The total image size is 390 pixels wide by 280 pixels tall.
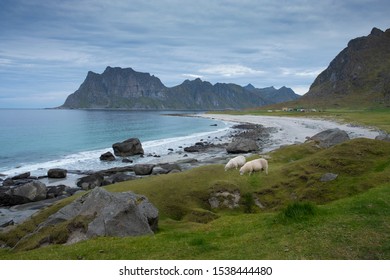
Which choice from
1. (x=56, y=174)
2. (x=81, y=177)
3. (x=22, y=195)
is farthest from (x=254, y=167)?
(x=56, y=174)

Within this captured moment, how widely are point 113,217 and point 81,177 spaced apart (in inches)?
1611

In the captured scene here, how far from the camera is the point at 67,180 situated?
56.7 m

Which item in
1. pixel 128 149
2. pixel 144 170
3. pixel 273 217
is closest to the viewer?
pixel 273 217

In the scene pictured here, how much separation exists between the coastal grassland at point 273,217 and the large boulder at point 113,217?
1.24 meters

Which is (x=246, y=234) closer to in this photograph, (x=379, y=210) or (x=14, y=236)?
(x=379, y=210)

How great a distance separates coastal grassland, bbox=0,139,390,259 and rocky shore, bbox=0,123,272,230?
1621cm

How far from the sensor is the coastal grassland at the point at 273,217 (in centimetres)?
1345

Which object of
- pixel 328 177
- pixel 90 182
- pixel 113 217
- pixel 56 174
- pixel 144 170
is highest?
pixel 113 217

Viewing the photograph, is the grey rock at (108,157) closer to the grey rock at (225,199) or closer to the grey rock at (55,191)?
the grey rock at (55,191)

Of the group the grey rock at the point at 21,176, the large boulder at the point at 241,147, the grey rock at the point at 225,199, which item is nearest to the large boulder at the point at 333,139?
the large boulder at the point at 241,147

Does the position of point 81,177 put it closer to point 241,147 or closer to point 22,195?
point 22,195

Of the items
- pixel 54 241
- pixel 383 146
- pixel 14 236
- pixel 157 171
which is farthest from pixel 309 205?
pixel 157 171

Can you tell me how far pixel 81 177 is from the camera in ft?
189
